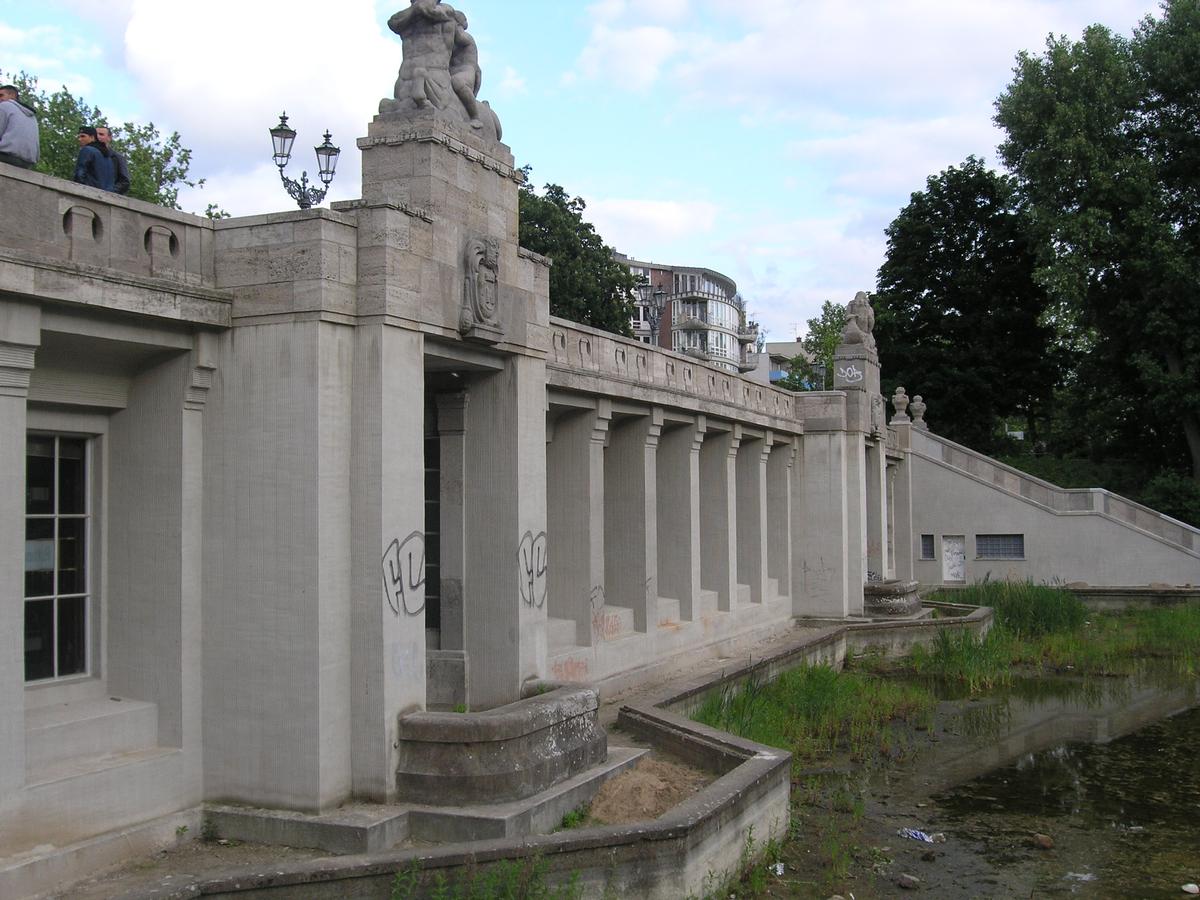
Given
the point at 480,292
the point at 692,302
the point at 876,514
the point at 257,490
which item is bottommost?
the point at 876,514

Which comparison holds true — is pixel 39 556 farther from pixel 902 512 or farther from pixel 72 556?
pixel 902 512

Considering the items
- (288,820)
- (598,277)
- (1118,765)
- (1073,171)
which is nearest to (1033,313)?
(1073,171)

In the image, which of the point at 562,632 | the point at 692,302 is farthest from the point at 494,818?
the point at 692,302

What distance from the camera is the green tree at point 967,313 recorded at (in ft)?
138

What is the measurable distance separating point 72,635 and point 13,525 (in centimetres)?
170

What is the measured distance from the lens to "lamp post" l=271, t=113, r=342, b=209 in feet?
45.9

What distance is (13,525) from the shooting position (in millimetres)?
7168

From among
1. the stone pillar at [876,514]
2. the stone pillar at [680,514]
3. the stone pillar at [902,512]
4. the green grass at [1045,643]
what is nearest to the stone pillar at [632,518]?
the stone pillar at [680,514]

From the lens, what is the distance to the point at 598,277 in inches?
1591

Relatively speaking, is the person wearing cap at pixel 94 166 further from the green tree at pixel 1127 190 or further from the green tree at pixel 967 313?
the green tree at pixel 967 313

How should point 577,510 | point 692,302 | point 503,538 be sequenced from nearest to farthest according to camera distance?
point 503,538, point 577,510, point 692,302

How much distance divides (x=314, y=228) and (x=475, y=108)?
8.12 feet

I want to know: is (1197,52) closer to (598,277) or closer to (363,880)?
(598,277)

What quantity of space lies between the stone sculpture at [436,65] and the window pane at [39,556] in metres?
4.28
